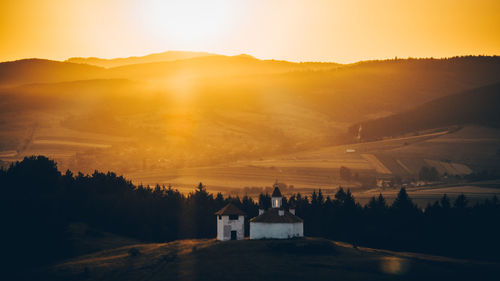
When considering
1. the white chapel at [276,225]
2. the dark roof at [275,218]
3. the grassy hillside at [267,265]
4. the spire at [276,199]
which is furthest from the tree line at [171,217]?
the white chapel at [276,225]

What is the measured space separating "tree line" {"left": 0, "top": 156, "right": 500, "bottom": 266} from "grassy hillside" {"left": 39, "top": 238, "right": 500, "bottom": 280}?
1403 cm

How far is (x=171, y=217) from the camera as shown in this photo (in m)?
107

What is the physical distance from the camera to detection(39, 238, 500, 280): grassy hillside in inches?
2402

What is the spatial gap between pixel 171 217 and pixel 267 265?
4486 cm

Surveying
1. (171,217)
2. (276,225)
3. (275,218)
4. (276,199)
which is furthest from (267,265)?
(171,217)

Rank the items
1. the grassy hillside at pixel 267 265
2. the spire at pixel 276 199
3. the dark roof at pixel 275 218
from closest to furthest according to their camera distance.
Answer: the grassy hillside at pixel 267 265 < the dark roof at pixel 275 218 < the spire at pixel 276 199

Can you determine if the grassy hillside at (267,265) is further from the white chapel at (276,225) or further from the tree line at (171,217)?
the tree line at (171,217)

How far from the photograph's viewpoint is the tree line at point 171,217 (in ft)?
281

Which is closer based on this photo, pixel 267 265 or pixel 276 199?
pixel 267 265

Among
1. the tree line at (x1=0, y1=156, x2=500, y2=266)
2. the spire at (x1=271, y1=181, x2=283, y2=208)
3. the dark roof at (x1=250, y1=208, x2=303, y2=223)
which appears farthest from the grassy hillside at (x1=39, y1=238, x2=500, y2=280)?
the tree line at (x1=0, y1=156, x2=500, y2=266)

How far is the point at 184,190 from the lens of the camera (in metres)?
178

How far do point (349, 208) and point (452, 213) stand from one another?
1599cm

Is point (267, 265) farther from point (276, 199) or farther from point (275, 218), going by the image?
point (276, 199)

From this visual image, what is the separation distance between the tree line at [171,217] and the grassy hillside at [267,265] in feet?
46.0
